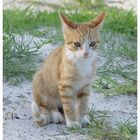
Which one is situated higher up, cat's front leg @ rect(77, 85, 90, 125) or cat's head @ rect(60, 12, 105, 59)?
cat's head @ rect(60, 12, 105, 59)

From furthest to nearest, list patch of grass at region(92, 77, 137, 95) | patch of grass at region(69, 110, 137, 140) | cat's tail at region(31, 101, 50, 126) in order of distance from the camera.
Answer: patch of grass at region(92, 77, 137, 95)
cat's tail at region(31, 101, 50, 126)
patch of grass at region(69, 110, 137, 140)

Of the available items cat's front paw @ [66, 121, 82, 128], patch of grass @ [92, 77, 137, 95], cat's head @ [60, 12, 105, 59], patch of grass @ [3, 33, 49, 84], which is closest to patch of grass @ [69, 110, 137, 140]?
cat's front paw @ [66, 121, 82, 128]

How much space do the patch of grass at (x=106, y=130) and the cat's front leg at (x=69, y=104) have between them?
76 millimetres

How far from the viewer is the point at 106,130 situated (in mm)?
4016

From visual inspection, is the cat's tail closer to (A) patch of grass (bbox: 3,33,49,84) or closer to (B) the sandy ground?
(B) the sandy ground

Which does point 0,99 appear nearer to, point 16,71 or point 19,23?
point 16,71

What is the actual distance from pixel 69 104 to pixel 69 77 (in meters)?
0.19

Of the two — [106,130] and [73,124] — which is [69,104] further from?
[106,130]

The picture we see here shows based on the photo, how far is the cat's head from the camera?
4047 millimetres

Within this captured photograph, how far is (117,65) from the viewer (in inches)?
Answer: 223

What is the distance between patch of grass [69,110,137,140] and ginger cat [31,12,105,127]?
0.28ft

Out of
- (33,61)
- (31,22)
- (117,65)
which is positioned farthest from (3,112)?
(31,22)

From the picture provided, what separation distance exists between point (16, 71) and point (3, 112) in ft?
2.58

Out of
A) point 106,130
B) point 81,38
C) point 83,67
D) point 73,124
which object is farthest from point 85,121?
point 81,38
